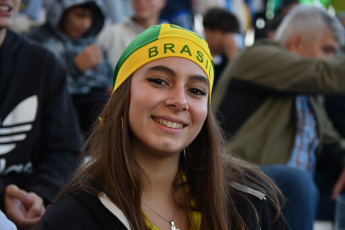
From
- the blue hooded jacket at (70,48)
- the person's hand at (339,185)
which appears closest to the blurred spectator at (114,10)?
the blue hooded jacket at (70,48)

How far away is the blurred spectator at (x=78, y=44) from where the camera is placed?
13.1 ft

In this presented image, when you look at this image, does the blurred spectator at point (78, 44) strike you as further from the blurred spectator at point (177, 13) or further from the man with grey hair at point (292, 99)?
the blurred spectator at point (177, 13)

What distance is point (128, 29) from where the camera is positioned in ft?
15.6

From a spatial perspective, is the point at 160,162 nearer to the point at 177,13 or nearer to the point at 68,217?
the point at 68,217

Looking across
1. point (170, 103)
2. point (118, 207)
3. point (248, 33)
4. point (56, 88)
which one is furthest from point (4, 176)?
point (248, 33)

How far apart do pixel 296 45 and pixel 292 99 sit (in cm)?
50

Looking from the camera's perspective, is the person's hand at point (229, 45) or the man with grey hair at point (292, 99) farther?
the person's hand at point (229, 45)

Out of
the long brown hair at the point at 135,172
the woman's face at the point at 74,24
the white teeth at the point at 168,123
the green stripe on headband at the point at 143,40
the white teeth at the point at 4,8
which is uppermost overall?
the woman's face at the point at 74,24

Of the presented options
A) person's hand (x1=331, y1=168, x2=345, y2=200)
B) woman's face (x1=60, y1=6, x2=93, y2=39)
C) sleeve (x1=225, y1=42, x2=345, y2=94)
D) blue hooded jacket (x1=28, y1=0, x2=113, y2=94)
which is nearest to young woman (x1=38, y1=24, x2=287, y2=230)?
sleeve (x1=225, y1=42, x2=345, y2=94)

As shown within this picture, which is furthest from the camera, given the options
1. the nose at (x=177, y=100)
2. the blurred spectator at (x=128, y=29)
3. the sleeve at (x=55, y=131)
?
the blurred spectator at (x=128, y=29)

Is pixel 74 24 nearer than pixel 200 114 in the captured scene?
No

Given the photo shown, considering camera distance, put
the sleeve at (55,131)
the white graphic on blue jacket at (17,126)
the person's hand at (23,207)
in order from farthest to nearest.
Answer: the sleeve at (55,131) → the white graphic on blue jacket at (17,126) → the person's hand at (23,207)

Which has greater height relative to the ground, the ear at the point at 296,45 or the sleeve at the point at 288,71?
the ear at the point at 296,45

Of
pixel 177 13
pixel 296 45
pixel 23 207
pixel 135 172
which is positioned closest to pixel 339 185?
pixel 296 45
